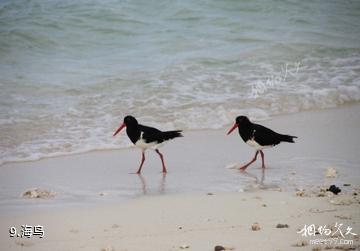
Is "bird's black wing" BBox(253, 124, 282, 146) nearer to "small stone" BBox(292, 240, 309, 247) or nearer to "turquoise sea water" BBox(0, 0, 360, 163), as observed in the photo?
"turquoise sea water" BBox(0, 0, 360, 163)

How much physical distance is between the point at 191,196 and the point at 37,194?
1471mm

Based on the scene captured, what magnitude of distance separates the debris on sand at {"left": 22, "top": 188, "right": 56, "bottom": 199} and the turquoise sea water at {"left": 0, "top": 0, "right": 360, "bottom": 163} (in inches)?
59.6

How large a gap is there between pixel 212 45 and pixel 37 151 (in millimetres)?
6345

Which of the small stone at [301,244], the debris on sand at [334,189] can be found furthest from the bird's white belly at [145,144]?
the small stone at [301,244]

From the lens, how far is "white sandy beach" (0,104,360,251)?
4809 millimetres

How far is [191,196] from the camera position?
20.0 ft

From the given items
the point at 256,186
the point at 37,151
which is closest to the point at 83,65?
the point at 37,151

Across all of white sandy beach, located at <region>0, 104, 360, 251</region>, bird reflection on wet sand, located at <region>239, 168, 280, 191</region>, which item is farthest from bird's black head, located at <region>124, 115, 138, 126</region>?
bird reflection on wet sand, located at <region>239, 168, 280, 191</region>

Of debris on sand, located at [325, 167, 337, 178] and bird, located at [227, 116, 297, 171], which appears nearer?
debris on sand, located at [325, 167, 337, 178]

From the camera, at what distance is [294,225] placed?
499 cm

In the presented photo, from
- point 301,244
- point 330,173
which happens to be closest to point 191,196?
point 330,173

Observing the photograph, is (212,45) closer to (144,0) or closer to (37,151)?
(144,0)

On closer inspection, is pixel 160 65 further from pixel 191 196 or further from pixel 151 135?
pixel 191 196

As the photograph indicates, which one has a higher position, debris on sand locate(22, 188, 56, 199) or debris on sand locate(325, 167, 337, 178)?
debris on sand locate(325, 167, 337, 178)
